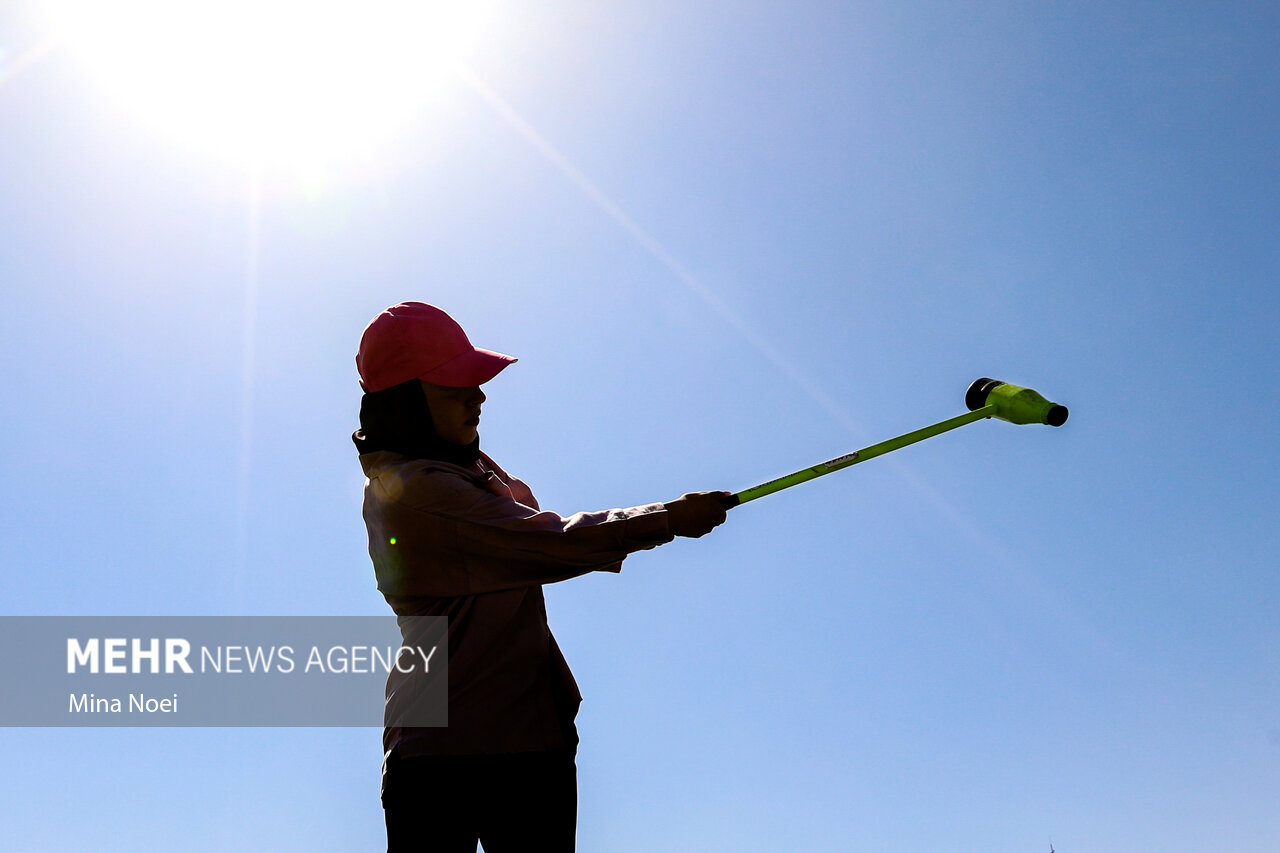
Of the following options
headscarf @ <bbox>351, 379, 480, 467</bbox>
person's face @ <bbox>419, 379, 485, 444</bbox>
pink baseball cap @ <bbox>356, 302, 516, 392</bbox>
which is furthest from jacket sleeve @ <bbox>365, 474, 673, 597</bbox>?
pink baseball cap @ <bbox>356, 302, 516, 392</bbox>

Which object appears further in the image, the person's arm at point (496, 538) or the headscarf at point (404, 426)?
the headscarf at point (404, 426)

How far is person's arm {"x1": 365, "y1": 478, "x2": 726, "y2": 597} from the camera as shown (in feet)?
14.3

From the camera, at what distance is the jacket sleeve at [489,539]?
435 cm

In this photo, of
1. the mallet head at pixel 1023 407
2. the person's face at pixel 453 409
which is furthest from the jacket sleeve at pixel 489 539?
the mallet head at pixel 1023 407

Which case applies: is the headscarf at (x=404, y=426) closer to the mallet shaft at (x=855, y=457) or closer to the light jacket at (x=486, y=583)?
the light jacket at (x=486, y=583)

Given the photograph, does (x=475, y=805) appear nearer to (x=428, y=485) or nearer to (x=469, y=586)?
(x=469, y=586)

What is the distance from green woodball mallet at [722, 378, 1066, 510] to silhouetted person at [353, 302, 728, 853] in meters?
0.51

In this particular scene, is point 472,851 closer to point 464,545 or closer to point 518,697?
point 518,697

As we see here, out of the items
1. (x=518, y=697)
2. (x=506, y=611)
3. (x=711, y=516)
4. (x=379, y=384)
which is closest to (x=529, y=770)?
(x=518, y=697)

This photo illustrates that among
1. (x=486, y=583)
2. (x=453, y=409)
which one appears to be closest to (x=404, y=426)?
(x=453, y=409)

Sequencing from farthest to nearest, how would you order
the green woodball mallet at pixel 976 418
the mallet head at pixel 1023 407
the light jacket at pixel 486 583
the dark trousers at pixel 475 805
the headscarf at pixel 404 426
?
the mallet head at pixel 1023 407 → the green woodball mallet at pixel 976 418 → the headscarf at pixel 404 426 → the light jacket at pixel 486 583 → the dark trousers at pixel 475 805

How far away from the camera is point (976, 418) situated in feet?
19.8

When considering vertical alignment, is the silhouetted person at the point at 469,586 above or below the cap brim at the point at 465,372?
below

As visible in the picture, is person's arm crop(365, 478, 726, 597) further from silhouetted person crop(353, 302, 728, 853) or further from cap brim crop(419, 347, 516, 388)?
cap brim crop(419, 347, 516, 388)
